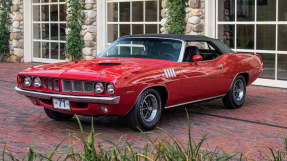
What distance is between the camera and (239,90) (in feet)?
29.2

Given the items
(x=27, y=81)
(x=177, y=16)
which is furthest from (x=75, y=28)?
(x=27, y=81)

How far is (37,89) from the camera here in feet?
23.0

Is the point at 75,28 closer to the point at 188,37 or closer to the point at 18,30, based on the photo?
the point at 18,30

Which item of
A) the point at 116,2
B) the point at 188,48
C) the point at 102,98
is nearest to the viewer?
the point at 102,98

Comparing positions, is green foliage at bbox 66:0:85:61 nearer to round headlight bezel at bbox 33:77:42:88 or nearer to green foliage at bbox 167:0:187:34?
green foliage at bbox 167:0:187:34

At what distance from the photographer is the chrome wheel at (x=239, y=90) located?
882 centimetres

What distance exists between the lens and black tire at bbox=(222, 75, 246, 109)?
860cm

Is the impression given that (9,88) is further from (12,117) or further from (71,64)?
(71,64)

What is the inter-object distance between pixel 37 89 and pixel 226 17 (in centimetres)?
643

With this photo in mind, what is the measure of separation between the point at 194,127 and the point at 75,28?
9.29m

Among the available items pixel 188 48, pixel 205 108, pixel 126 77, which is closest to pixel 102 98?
pixel 126 77

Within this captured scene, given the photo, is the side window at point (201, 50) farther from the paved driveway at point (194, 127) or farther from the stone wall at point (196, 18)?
the stone wall at point (196, 18)

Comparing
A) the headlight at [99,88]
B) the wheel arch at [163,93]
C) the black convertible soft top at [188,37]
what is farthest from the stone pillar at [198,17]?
the headlight at [99,88]

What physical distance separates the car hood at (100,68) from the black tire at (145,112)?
1.07ft
